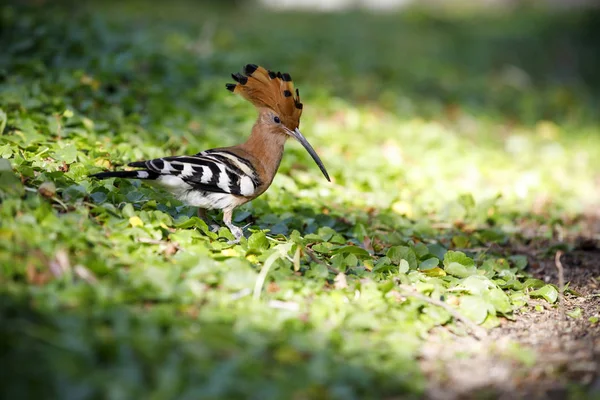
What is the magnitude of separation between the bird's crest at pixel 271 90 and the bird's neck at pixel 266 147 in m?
0.11

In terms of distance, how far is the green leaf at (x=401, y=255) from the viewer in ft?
12.5

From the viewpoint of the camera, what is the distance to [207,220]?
4.09 m

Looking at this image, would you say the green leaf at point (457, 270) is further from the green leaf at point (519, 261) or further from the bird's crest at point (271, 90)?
the bird's crest at point (271, 90)

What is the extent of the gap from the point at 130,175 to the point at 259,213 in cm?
121

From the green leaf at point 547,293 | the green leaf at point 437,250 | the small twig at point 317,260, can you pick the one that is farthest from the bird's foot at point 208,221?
the green leaf at point 547,293

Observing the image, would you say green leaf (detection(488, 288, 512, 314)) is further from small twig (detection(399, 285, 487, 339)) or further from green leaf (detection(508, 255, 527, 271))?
green leaf (detection(508, 255, 527, 271))

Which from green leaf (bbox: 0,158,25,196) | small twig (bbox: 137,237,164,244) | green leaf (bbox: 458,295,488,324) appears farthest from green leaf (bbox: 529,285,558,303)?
green leaf (bbox: 0,158,25,196)

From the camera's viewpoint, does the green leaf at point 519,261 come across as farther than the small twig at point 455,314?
Yes

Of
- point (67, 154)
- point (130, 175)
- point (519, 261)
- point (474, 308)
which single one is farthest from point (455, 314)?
point (67, 154)

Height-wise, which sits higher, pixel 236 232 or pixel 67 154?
pixel 67 154

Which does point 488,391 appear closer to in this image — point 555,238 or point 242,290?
point 242,290

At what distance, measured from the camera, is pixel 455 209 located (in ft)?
17.0

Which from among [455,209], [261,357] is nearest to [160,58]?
[455,209]

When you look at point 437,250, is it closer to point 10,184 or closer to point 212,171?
point 212,171
